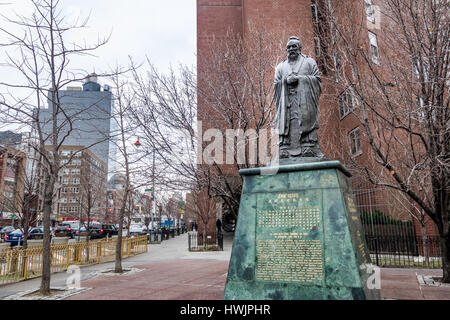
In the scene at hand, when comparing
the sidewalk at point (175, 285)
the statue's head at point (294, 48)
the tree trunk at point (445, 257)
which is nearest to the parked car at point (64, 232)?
the sidewalk at point (175, 285)

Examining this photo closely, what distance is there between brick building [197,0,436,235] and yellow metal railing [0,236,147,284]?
24.6 feet

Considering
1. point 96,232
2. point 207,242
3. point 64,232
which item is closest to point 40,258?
point 207,242

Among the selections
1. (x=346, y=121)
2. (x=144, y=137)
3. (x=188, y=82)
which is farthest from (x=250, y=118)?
(x=346, y=121)

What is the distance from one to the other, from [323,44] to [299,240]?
425 inches

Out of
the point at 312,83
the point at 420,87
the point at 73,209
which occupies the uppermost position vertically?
the point at 420,87

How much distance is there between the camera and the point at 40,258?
491 inches

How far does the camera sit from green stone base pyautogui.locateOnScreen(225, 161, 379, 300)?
5020 millimetres

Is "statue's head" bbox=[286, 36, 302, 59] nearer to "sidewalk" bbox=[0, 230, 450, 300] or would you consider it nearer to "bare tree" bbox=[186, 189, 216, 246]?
"sidewalk" bbox=[0, 230, 450, 300]

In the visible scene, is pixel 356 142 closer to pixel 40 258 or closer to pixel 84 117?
pixel 84 117

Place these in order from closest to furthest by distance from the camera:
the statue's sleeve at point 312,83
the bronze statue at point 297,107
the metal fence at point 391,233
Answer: the bronze statue at point 297,107 < the statue's sleeve at point 312,83 < the metal fence at point 391,233

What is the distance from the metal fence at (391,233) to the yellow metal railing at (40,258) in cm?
1304

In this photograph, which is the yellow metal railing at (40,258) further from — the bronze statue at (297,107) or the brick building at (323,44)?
the bronze statue at (297,107)

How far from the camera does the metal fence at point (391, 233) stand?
48.8 feet
